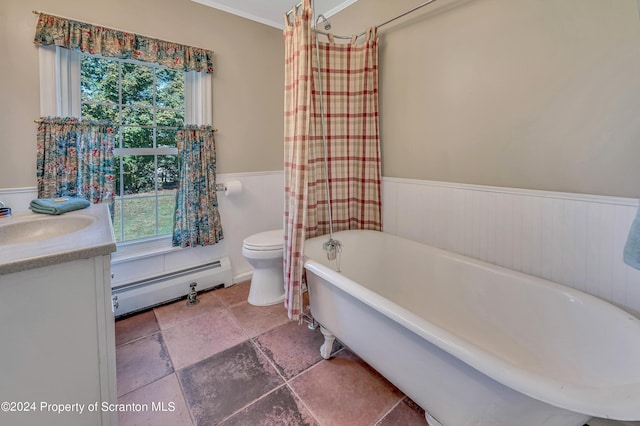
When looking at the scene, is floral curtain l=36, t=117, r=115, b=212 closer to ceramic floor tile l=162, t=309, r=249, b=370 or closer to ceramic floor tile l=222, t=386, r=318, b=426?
ceramic floor tile l=162, t=309, r=249, b=370

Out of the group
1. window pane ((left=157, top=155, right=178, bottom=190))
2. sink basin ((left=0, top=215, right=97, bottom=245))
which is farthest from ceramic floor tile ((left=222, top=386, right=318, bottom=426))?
window pane ((left=157, top=155, right=178, bottom=190))

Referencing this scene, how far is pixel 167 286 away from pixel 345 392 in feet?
5.42

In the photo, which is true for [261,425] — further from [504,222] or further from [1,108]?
[1,108]

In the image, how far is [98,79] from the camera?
2.01m

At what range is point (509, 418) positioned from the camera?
0.88 metres

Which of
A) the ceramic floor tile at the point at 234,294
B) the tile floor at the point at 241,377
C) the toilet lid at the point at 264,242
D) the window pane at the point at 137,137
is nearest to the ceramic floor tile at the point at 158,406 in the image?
the tile floor at the point at 241,377

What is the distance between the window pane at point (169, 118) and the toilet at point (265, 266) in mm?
1144

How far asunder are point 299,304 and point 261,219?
4.23ft

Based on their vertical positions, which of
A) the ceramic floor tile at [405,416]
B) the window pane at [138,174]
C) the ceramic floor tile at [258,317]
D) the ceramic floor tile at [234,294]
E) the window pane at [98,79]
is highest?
the window pane at [98,79]

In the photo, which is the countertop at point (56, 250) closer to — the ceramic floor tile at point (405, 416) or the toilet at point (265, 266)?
the toilet at point (265, 266)

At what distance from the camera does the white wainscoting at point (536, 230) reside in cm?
131

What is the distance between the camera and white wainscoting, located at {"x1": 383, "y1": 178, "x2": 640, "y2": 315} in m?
1.31

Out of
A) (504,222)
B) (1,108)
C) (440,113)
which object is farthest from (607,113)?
(1,108)

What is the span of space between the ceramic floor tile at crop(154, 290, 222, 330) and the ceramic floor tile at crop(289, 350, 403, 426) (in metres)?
1.05
